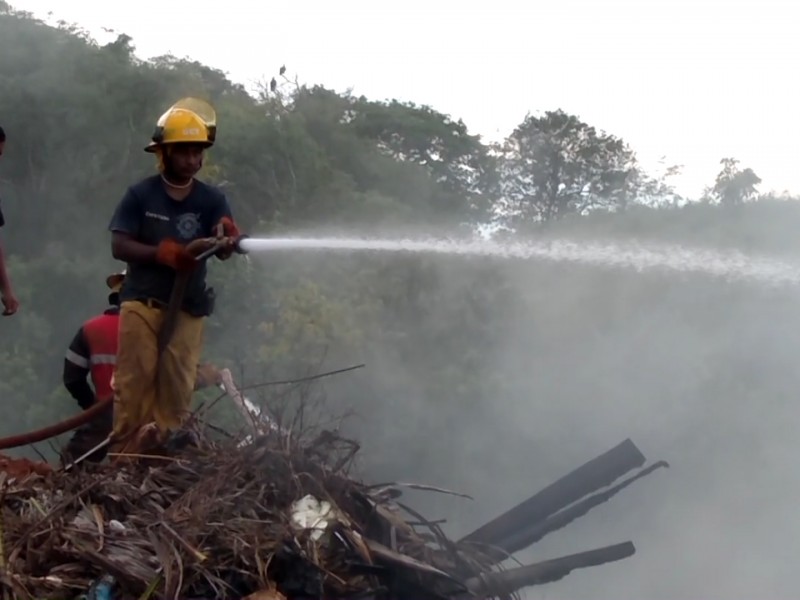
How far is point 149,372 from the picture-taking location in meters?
5.66

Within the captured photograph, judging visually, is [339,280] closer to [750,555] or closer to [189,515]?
[750,555]

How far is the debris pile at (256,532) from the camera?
3.90 meters

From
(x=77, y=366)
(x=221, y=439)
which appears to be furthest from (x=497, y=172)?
(x=221, y=439)

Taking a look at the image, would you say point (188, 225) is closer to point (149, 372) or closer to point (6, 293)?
point (149, 372)

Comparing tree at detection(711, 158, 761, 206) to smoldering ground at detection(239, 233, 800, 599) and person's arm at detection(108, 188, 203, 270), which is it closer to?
smoldering ground at detection(239, 233, 800, 599)

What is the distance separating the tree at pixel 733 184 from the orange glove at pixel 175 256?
45.7 feet

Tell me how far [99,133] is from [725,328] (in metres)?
10.3

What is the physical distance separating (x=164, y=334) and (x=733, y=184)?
16163mm

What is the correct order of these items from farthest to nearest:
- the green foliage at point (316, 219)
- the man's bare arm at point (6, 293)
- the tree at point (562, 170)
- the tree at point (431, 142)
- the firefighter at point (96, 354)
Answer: the tree at point (431, 142) < the tree at point (562, 170) < the green foliage at point (316, 219) < the man's bare arm at point (6, 293) < the firefighter at point (96, 354)

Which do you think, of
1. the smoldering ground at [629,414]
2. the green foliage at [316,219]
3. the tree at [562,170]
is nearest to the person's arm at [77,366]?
the green foliage at [316,219]

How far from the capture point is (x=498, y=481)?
53.8ft

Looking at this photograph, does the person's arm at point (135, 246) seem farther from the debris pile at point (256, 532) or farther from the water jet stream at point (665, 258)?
the water jet stream at point (665, 258)

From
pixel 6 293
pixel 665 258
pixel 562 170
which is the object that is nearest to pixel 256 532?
pixel 6 293

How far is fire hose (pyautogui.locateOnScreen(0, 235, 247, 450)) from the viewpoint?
213 inches
